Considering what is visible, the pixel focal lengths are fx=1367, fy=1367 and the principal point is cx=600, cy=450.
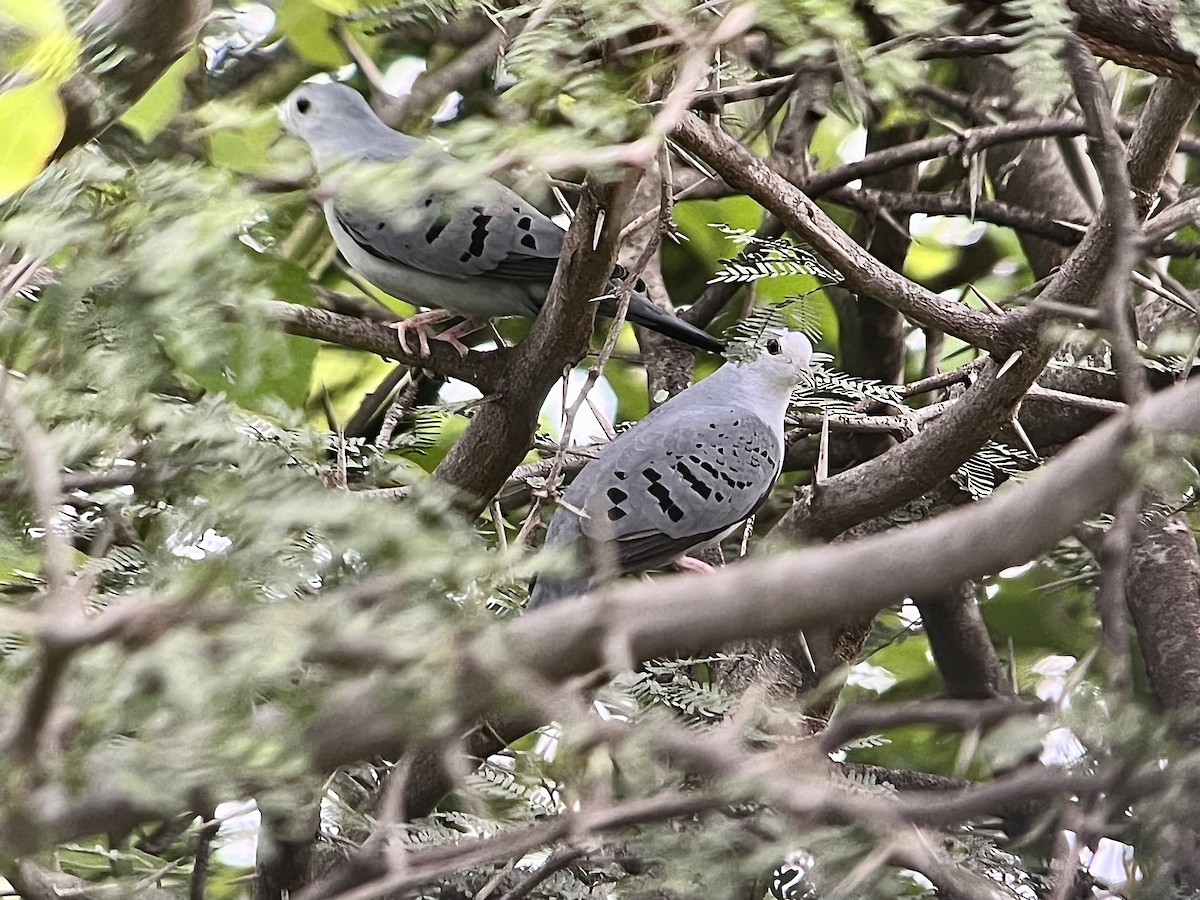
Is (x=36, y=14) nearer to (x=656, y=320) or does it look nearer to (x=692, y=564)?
(x=656, y=320)

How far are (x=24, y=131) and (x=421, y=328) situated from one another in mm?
1267

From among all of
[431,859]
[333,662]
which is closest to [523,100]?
[333,662]

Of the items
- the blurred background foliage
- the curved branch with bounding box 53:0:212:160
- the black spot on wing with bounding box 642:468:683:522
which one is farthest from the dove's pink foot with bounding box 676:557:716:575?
the curved branch with bounding box 53:0:212:160

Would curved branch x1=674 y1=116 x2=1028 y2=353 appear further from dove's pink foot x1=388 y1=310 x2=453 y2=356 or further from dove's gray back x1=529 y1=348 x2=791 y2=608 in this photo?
dove's pink foot x1=388 y1=310 x2=453 y2=356

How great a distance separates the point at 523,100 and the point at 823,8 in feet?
0.77

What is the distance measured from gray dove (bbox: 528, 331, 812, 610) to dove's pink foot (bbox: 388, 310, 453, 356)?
30 cm

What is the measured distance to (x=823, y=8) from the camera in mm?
975

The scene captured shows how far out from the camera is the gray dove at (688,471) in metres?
2.01

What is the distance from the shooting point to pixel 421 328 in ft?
6.83

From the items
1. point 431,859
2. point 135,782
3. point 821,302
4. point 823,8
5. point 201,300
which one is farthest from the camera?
point 821,302

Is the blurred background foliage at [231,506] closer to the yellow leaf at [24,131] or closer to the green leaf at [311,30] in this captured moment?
the yellow leaf at [24,131]

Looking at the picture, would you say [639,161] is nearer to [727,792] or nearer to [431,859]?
[727,792]

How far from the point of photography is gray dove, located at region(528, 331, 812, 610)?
6.60 ft

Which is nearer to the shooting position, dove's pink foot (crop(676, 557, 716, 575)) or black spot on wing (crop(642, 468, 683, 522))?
black spot on wing (crop(642, 468, 683, 522))
